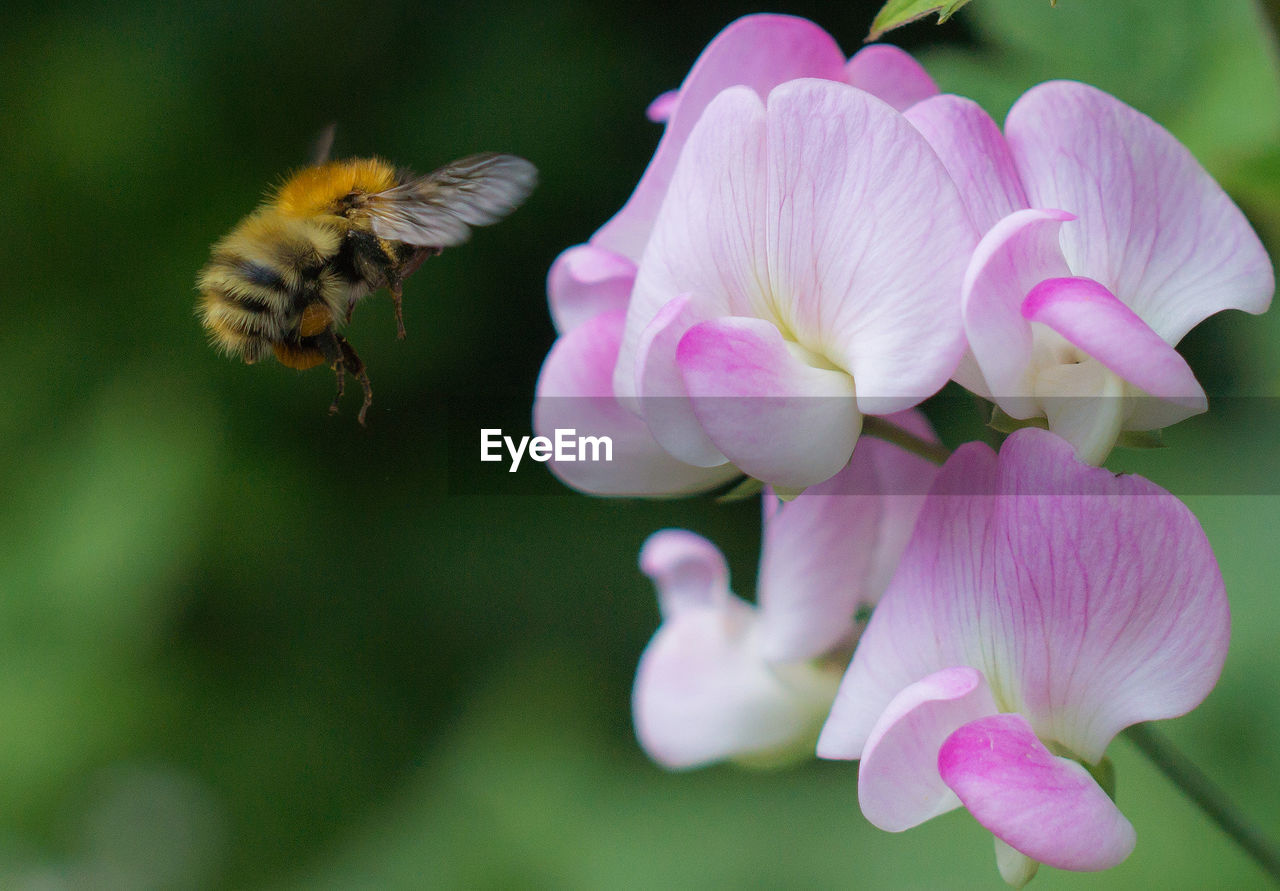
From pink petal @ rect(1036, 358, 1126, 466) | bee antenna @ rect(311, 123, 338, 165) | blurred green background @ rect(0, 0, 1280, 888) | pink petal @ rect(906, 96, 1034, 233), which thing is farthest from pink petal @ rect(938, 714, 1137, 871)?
blurred green background @ rect(0, 0, 1280, 888)

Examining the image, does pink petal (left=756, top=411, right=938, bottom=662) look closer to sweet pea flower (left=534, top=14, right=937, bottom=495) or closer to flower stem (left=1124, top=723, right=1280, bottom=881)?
sweet pea flower (left=534, top=14, right=937, bottom=495)

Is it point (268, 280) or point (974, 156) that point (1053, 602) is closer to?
point (974, 156)

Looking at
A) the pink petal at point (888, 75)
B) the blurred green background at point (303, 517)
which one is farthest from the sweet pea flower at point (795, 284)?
the blurred green background at point (303, 517)

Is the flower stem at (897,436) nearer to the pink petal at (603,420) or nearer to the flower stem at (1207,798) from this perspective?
the pink petal at (603,420)

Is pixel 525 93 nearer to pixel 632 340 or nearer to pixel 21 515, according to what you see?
pixel 21 515

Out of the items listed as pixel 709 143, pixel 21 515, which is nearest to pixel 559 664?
pixel 21 515

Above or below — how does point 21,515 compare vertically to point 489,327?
below
